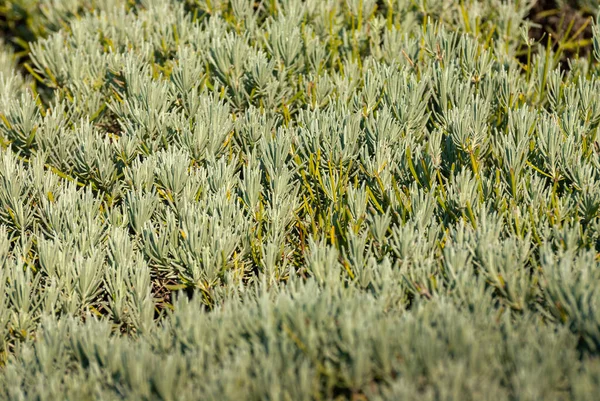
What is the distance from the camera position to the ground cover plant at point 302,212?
184cm

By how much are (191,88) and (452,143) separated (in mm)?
1332

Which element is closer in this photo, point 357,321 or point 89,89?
point 357,321

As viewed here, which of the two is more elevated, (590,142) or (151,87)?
(151,87)

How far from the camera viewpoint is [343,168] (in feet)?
8.90

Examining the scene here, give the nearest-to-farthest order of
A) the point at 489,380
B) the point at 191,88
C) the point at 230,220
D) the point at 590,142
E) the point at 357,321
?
the point at 489,380, the point at 357,321, the point at 230,220, the point at 590,142, the point at 191,88

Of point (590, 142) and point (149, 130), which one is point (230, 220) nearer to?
point (149, 130)

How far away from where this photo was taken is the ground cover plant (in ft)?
6.02

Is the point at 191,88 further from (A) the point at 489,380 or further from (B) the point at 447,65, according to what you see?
(A) the point at 489,380

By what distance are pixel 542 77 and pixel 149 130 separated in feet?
6.31

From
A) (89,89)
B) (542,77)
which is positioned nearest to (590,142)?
(542,77)

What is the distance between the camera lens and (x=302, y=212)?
274 centimetres

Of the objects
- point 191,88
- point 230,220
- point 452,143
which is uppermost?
point 191,88

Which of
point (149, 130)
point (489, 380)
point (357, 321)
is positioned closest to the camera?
point (489, 380)

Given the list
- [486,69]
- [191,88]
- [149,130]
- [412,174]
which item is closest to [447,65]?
[486,69]
